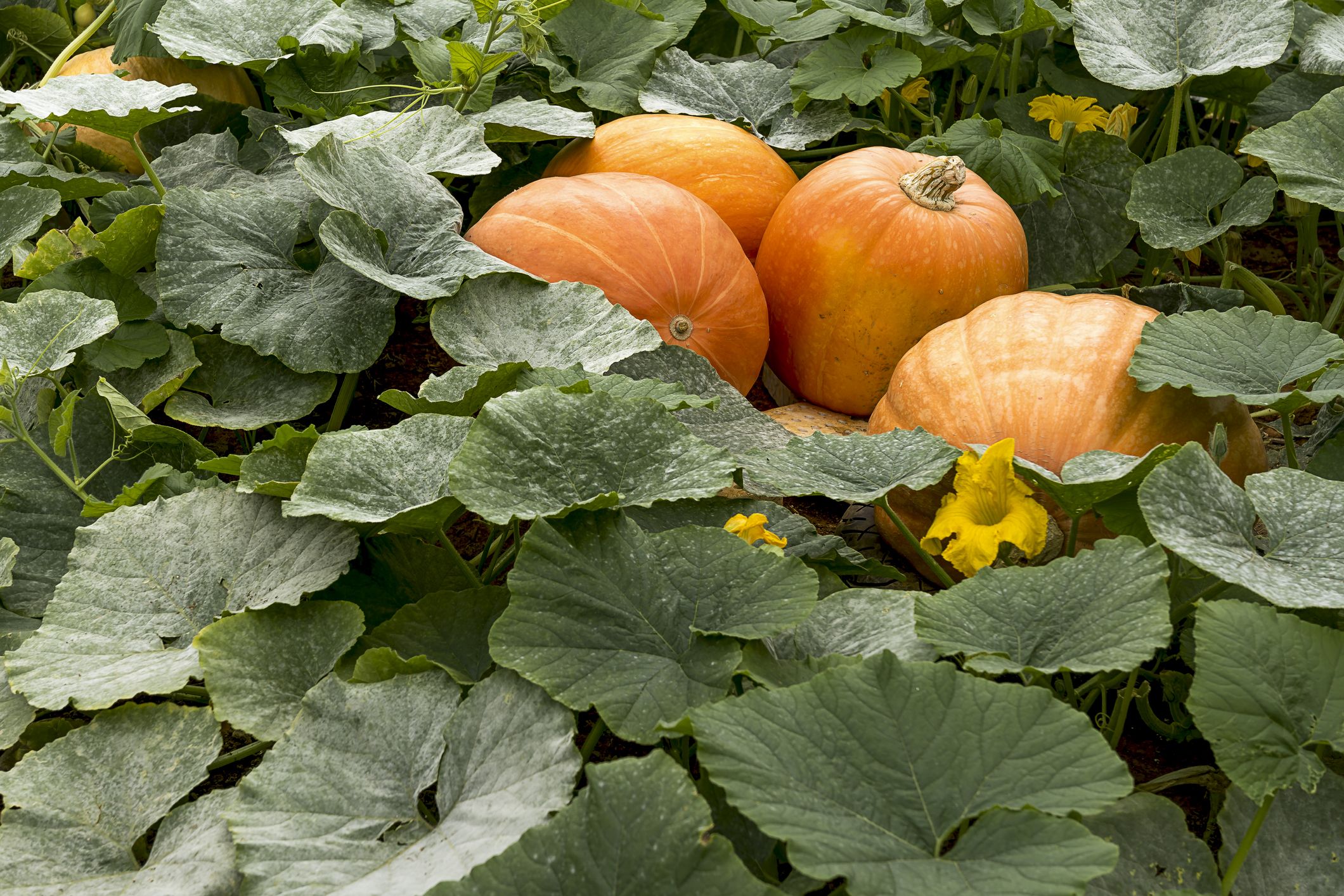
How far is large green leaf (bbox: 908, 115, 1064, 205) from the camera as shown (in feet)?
6.81

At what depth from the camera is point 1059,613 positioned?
1.01 meters

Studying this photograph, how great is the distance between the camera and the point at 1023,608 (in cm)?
102

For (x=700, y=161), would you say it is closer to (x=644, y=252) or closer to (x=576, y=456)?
(x=644, y=252)

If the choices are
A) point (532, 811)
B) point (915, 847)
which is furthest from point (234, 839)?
point (915, 847)

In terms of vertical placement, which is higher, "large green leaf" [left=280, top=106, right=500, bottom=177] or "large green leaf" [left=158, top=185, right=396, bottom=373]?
"large green leaf" [left=280, top=106, right=500, bottom=177]

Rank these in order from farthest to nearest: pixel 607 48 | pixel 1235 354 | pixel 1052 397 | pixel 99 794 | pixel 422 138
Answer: pixel 607 48 → pixel 422 138 → pixel 1052 397 → pixel 1235 354 → pixel 99 794

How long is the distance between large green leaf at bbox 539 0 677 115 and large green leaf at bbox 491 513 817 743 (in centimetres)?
136

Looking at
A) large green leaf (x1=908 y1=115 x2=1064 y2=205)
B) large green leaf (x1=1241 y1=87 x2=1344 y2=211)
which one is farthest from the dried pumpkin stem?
large green leaf (x1=1241 y1=87 x2=1344 y2=211)

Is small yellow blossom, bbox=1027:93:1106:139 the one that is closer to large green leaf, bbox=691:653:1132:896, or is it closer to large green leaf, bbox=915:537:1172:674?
large green leaf, bbox=915:537:1172:674

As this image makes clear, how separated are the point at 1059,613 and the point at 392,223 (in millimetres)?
1095

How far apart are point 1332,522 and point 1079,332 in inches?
21.9

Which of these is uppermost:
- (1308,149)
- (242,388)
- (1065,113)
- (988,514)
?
(1308,149)

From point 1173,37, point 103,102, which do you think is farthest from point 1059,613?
point 103,102

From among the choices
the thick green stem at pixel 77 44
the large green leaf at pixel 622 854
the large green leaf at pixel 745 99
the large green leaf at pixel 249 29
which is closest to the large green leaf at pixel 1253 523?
the large green leaf at pixel 622 854
